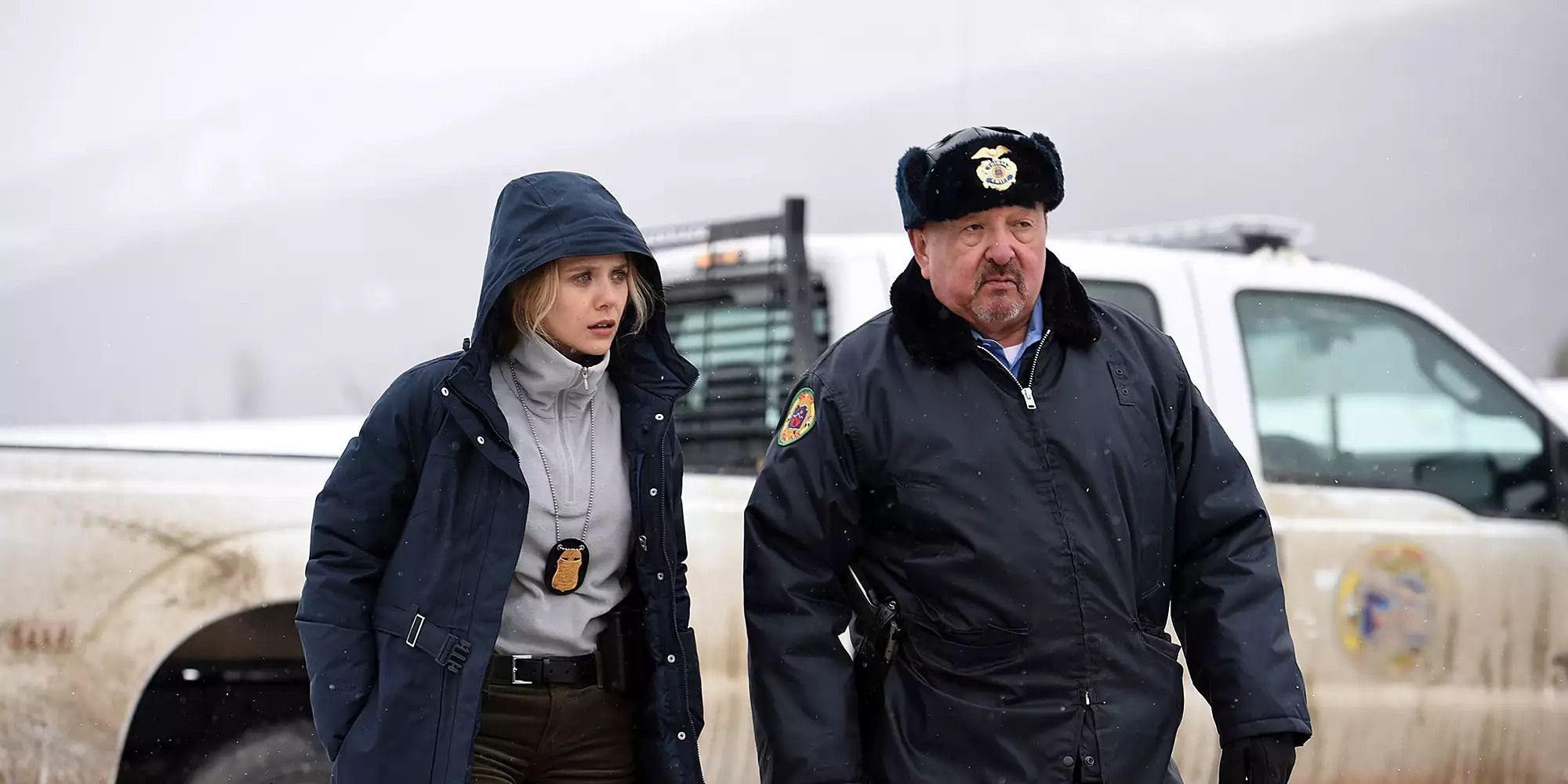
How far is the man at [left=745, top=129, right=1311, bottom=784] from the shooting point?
2.15 m

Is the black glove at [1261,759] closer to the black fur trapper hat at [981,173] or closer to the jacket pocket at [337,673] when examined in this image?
the black fur trapper hat at [981,173]

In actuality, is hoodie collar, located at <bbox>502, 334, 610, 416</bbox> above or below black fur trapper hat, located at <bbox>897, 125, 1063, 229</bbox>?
below

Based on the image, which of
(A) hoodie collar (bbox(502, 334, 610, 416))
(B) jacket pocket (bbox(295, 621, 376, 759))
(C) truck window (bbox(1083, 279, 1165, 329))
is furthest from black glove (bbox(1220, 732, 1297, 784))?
(C) truck window (bbox(1083, 279, 1165, 329))

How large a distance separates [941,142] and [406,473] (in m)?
0.93

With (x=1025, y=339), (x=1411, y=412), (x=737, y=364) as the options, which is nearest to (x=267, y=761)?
(x=737, y=364)

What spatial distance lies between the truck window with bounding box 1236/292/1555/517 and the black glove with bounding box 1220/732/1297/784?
1.92 meters

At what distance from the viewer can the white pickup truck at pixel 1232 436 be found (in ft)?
10.7

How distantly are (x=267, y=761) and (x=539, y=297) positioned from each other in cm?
173

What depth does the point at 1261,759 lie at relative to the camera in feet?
7.15

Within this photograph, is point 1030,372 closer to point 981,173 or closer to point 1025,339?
point 1025,339

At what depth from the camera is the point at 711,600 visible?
3514mm

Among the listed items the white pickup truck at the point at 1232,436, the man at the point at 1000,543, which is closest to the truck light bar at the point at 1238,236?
the white pickup truck at the point at 1232,436

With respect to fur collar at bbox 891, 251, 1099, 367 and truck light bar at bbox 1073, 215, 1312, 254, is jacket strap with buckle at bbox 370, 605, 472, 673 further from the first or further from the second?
truck light bar at bbox 1073, 215, 1312, 254

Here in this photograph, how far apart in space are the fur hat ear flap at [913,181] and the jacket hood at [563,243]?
400 mm
